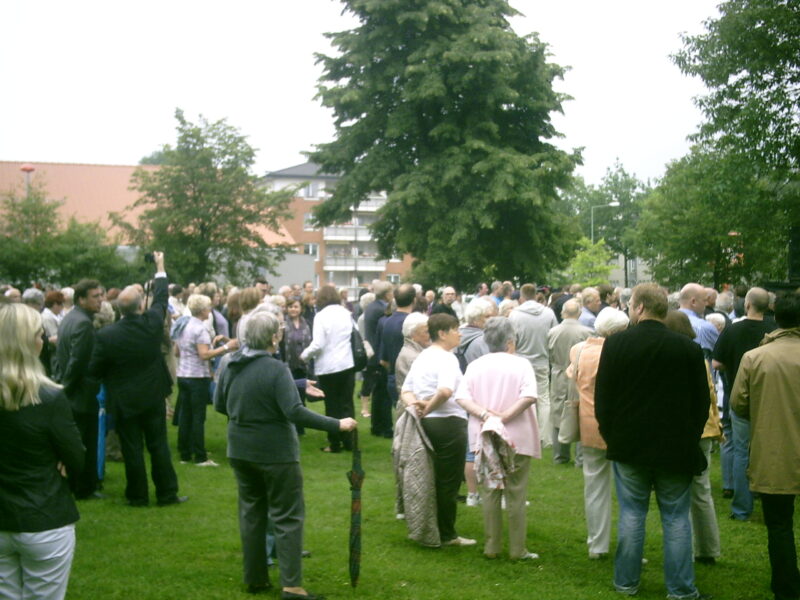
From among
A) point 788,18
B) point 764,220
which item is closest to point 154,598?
point 788,18

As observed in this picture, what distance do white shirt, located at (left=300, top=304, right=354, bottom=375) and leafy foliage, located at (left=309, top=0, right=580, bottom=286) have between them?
860 inches

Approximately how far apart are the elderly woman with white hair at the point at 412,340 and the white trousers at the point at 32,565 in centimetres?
500

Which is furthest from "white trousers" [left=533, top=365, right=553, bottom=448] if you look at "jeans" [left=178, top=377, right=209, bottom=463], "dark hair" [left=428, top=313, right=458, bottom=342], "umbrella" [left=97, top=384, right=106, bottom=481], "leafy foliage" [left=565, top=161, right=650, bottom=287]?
"leafy foliage" [left=565, top=161, right=650, bottom=287]

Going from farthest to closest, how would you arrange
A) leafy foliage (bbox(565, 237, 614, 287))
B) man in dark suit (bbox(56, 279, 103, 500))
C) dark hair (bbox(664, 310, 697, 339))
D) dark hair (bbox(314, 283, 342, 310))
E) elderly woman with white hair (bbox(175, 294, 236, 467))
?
leafy foliage (bbox(565, 237, 614, 287)) < dark hair (bbox(314, 283, 342, 310)) < elderly woman with white hair (bbox(175, 294, 236, 467)) < man in dark suit (bbox(56, 279, 103, 500)) < dark hair (bbox(664, 310, 697, 339))

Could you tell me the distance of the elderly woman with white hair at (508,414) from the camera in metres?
7.47

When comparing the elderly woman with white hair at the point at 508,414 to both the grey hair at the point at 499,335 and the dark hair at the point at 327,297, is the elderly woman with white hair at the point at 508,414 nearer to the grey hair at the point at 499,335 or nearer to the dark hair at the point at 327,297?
the grey hair at the point at 499,335

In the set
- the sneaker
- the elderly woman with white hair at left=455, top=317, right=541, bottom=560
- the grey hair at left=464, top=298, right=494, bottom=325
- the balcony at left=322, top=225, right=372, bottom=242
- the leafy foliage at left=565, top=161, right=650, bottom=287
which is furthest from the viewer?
the balcony at left=322, top=225, right=372, bottom=242

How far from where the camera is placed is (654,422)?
623 cm

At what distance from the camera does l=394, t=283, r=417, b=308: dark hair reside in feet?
39.7

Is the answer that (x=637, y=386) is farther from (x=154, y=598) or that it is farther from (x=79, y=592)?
(x=79, y=592)

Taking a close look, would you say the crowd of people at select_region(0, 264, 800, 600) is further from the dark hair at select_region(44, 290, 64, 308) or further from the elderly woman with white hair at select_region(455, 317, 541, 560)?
the dark hair at select_region(44, 290, 64, 308)

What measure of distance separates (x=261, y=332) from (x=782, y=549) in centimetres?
394

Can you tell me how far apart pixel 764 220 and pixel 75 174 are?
6039 cm

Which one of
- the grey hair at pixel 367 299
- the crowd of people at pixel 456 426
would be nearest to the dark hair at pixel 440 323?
the crowd of people at pixel 456 426
